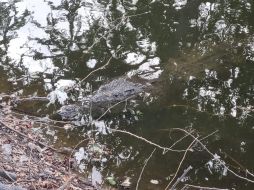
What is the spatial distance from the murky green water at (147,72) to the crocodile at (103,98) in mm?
187

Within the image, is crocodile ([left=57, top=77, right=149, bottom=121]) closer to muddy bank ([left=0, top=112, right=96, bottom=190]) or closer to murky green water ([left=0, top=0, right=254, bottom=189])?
murky green water ([left=0, top=0, right=254, bottom=189])

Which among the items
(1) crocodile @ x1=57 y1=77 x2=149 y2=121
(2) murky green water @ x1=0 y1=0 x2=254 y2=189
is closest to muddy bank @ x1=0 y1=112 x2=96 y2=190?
(2) murky green water @ x1=0 y1=0 x2=254 y2=189

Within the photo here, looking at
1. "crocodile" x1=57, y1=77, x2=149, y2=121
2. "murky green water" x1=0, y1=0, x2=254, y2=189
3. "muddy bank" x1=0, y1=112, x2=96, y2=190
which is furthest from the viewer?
"crocodile" x1=57, y1=77, x2=149, y2=121

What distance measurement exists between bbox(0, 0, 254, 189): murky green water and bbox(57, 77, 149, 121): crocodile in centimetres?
19

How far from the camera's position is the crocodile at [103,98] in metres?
7.05

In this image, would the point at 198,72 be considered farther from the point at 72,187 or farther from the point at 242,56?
the point at 72,187

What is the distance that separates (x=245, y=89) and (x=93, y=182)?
3.20 meters

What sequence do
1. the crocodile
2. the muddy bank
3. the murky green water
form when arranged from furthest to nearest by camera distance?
1. the crocodile
2. the murky green water
3. the muddy bank

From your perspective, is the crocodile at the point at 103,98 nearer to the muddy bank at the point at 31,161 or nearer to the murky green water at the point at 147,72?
the murky green water at the point at 147,72

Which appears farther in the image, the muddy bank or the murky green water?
the murky green water

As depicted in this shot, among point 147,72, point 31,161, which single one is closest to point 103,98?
point 147,72

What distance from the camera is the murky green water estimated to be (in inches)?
256

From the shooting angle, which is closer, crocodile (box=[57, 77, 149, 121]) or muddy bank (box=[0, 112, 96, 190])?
muddy bank (box=[0, 112, 96, 190])

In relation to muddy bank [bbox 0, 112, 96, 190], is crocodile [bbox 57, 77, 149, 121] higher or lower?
higher
